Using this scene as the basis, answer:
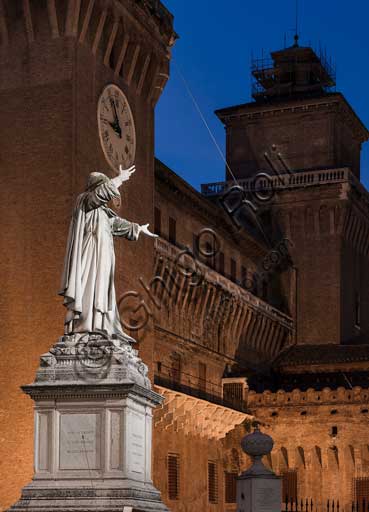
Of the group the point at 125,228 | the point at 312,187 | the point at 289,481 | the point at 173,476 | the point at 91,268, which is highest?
the point at 312,187

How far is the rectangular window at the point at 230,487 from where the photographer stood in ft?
149

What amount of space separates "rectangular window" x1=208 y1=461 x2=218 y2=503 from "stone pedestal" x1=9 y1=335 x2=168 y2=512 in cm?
3132

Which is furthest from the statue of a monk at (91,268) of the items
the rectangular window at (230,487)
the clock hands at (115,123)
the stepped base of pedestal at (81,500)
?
the rectangular window at (230,487)

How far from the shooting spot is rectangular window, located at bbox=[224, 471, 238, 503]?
45.3 meters

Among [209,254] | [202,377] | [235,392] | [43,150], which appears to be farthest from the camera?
[209,254]

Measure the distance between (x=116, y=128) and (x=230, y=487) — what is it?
719 inches

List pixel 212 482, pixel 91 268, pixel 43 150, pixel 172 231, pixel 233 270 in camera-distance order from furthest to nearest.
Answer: pixel 233 270
pixel 212 482
pixel 172 231
pixel 43 150
pixel 91 268

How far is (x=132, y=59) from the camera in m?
34.2

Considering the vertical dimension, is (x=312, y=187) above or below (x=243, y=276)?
above

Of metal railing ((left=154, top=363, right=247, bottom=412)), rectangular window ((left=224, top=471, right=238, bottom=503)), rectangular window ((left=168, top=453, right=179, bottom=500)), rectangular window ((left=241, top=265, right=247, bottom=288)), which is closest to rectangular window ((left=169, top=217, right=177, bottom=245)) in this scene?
metal railing ((left=154, top=363, right=247, bottom=412))

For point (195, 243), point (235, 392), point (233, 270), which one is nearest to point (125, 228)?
point (195, 243)

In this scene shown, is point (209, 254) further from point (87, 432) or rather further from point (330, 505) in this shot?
point (87, 432)

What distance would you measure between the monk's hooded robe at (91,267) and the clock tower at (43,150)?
622 inches

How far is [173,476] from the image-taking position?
132 feet
